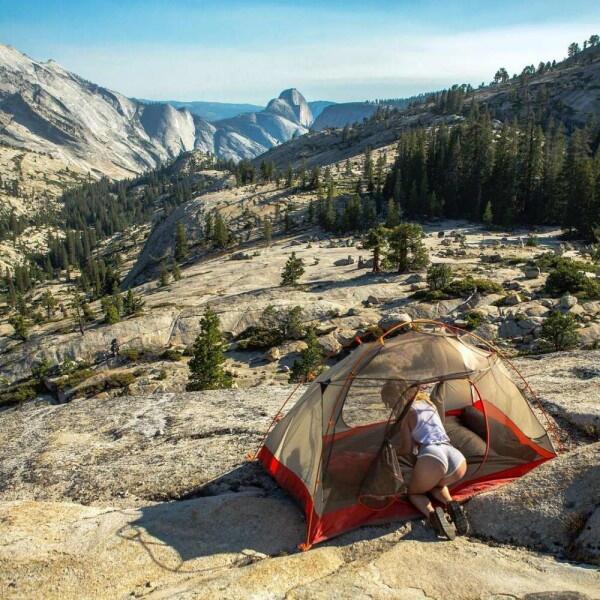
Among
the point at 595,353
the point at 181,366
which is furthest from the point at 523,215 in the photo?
the point at 595,353

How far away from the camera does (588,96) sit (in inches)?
7485

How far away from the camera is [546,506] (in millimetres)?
7473

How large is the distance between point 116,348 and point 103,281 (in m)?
106

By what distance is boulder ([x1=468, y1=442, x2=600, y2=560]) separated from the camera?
7.07m

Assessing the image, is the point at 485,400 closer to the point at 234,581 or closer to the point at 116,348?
Result: the point at 234,581

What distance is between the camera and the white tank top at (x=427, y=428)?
317 inches

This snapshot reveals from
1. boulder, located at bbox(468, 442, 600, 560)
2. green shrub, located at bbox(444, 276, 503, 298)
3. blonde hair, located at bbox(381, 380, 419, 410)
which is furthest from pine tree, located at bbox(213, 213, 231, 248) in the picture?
boulder, located at bbox(468, 442, 600, 560)

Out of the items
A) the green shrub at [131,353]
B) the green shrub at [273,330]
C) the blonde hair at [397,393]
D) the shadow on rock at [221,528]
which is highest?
the blonde hair at [397,393]

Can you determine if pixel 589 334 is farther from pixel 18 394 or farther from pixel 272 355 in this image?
pixel 18 394

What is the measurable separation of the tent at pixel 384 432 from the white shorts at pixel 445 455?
2.10 feet

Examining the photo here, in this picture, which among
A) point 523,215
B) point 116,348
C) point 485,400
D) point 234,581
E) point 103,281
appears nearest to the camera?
point 234,581

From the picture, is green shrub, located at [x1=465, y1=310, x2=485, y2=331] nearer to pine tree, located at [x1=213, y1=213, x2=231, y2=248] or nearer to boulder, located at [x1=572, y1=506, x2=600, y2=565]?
boulder, located at [x1=572, y1=506, x2=600, y2=565]

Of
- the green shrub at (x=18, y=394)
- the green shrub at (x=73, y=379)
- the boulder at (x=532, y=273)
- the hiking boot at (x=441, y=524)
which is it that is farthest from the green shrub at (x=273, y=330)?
the hiking boot at (x=441, y=524)

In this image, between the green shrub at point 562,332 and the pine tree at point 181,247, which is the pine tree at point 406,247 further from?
the pine tree at point 181,247
